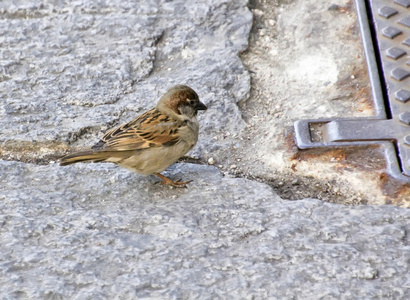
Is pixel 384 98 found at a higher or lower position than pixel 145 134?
lower

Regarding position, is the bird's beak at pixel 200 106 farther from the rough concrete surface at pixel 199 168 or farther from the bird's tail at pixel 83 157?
the bird's tail at pixel 83 157

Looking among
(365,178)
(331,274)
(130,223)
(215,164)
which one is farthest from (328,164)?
(130,223)

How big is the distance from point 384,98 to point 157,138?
1.22m

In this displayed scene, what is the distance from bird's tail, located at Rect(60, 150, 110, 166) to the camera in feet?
10.2

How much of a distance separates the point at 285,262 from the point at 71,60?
197 centimetres

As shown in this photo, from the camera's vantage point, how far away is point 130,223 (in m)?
2.89

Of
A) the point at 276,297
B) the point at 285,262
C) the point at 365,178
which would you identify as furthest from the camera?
the point at 365,178

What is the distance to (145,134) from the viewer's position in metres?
3.39

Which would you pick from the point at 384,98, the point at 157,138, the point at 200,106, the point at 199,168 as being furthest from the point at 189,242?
the point at 384,98

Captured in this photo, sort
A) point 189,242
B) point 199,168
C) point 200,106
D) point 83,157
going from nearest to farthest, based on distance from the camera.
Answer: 1. point 189,242
2. point 83,157
3. point 199,168
4. point 200,106

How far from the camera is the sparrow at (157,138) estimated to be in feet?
10.7

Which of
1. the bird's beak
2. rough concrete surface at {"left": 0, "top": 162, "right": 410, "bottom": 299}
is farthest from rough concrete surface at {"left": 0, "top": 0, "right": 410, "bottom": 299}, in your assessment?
the bird's beak

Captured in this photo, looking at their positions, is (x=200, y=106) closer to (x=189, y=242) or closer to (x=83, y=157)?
(x=83, y=157)

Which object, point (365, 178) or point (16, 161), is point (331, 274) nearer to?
point (365, 178)
